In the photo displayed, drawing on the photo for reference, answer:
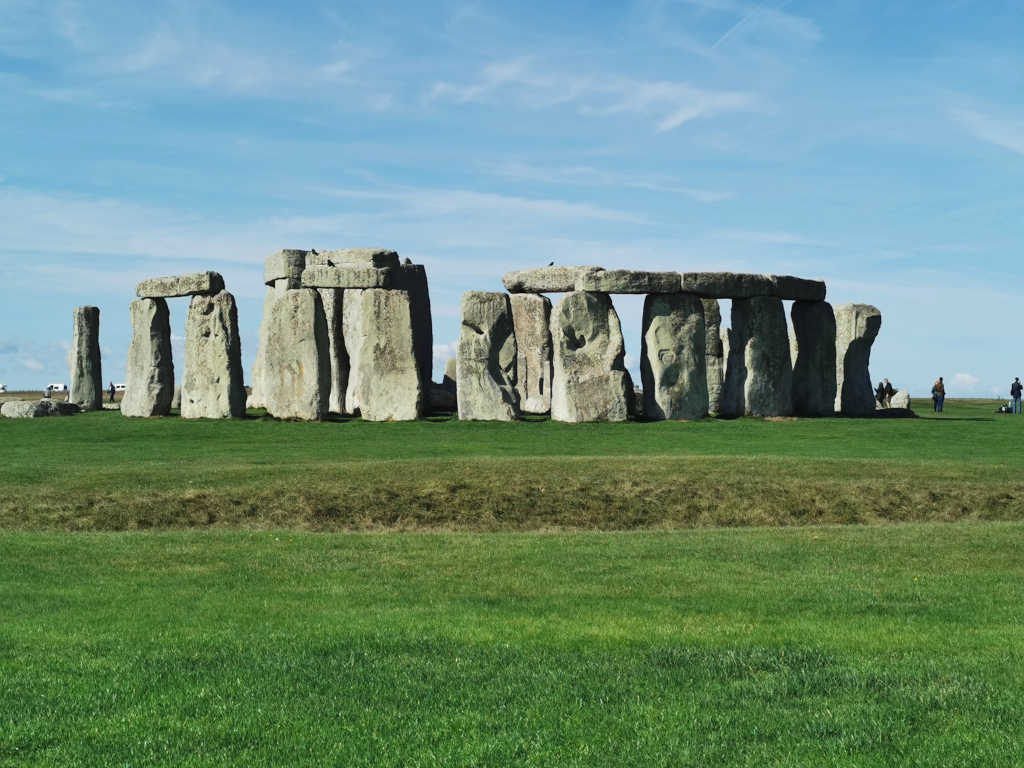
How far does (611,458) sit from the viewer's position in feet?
73.8

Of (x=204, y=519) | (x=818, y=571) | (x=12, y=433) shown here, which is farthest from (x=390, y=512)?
(x=12, y=433)

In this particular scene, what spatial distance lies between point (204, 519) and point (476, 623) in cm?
879

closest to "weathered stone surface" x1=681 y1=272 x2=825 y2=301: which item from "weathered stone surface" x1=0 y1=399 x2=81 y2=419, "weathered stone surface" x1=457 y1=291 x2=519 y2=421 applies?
"weathered stone surface" x1=457 y1=291 x2=519 y2=421

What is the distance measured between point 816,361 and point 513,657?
26.7m

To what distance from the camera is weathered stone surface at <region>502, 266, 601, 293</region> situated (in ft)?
102

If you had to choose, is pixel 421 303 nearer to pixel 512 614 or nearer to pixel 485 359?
pixel 485 359

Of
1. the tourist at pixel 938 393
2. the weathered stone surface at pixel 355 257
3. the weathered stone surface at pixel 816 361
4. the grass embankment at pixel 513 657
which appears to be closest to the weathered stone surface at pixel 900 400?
the tourist at pixel 938 393

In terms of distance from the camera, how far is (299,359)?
101 feet

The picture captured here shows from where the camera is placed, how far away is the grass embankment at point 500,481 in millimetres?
18125

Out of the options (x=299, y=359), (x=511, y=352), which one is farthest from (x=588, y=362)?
(x=299, y=359)

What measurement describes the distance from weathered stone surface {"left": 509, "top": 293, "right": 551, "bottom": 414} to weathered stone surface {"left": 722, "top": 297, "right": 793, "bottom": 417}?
5517 mm

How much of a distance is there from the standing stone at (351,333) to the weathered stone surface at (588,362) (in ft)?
22.0

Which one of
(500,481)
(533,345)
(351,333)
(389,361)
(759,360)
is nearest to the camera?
(500,481)

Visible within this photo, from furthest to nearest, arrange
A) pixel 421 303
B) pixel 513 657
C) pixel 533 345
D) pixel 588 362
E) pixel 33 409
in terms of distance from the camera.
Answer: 1. pixel 421 303
2. pixel 533 345
3. pixel 33 409
4. pixel 588 362
5. pixel 513 657
